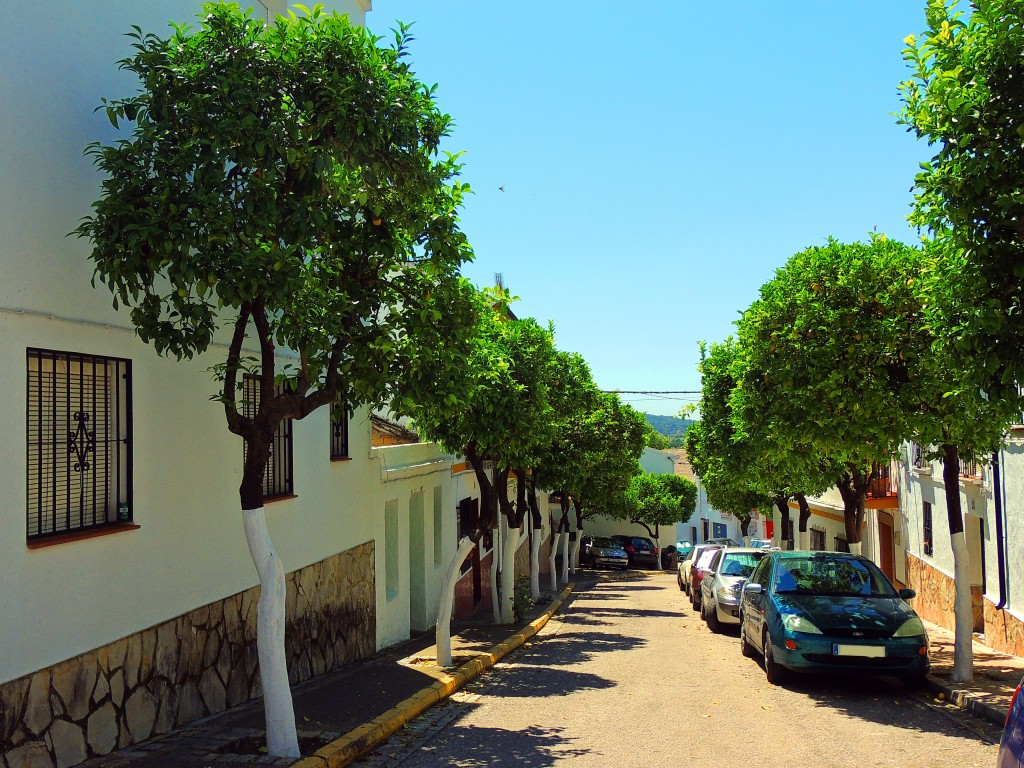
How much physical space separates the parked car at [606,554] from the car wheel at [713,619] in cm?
3052

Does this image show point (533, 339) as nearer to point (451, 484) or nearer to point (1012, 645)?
point (451, 484)

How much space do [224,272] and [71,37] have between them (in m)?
2.46

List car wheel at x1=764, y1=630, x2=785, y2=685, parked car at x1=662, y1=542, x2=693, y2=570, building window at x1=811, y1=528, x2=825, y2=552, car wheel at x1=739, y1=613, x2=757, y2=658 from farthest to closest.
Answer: parked car at x1=662, y1=542, x2=693, y2=570 < building window at x1=811, y1=528, x2=825, y2=552 < car wheel at x1=739, y1=613, x2=757, y2=658 < car wheel at x1=764, y1=630, x2=785, y2=685

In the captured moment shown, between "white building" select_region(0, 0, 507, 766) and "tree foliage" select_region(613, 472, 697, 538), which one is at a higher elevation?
"white building" select_region(0, 0, 507, 766)

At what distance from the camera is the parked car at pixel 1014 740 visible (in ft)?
13.2

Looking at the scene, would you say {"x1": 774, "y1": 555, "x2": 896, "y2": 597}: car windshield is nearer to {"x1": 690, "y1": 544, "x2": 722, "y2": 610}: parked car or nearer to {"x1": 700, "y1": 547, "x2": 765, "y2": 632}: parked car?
{"x1": 700, "y1": 547, "x2": 765, "y2": 632}: parked car

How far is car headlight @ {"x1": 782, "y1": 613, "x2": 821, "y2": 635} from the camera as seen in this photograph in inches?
424

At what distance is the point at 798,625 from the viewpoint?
429 inches

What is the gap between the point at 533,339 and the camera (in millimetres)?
17156

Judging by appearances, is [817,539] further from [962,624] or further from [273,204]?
[273,204]

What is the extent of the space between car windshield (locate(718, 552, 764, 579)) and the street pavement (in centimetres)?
399

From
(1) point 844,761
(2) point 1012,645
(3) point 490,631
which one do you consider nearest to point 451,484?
(3) point 490,631

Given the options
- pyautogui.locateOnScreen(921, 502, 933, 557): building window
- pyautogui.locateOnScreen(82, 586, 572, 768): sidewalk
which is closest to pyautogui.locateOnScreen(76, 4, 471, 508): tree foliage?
pyautogui.locateOnScreen(82, 586, 572, 768): sidewalk

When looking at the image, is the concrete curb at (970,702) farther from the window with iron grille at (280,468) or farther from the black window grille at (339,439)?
the black window grille at (339,439)
